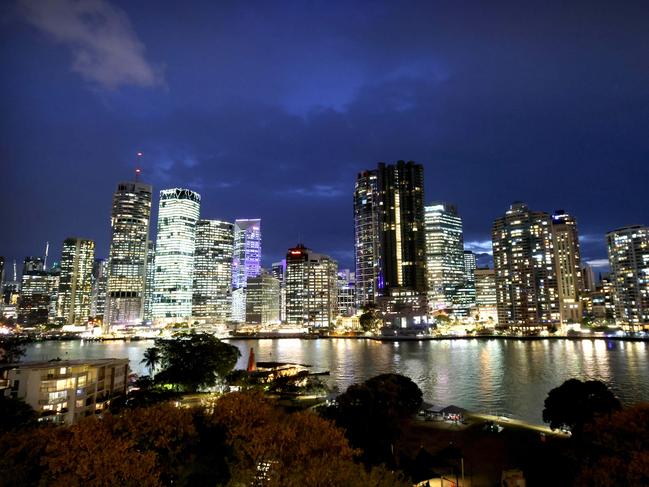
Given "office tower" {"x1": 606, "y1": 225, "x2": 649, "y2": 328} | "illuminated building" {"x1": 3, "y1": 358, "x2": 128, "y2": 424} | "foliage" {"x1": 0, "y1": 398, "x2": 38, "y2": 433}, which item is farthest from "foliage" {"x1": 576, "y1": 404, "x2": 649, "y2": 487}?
"office tower" {"x1": 606, "y1": 225, "x2": 649, "y2": 328}

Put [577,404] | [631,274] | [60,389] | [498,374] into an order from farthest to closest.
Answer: [631,274], [498,374], [60,389], [577,404]

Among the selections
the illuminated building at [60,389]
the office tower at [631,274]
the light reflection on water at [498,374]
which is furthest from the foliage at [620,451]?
the office tower at [631,274]

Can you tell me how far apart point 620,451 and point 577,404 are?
1461cm

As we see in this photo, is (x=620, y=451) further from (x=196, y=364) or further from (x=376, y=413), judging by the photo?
(x=196, y=364)

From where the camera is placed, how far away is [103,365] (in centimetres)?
4938

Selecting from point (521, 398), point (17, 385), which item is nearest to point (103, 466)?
point (17, 385)

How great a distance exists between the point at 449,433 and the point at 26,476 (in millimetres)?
28158

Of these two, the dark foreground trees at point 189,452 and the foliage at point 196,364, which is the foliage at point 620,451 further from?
the foliage at point 196,364

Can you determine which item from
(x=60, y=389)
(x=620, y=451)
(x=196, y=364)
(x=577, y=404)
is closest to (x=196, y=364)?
(x=196, y=364)

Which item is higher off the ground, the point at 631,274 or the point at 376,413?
the point at 631,274

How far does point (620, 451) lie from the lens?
17406 mm

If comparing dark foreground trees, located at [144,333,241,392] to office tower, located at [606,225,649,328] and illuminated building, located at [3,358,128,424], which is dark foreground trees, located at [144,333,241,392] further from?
office tower, located at [606,225,649,328]

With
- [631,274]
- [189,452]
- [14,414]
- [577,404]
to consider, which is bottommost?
[14,414]

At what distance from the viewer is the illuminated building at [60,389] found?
4169 centimetres
